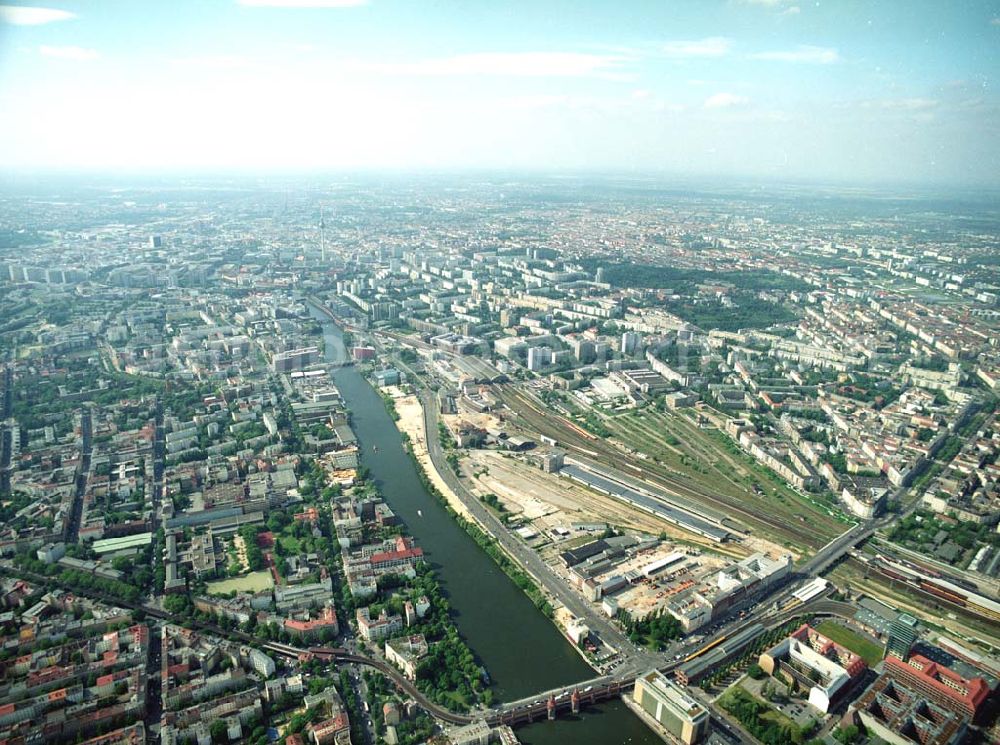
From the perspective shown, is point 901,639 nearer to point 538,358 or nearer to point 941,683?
point 941,683

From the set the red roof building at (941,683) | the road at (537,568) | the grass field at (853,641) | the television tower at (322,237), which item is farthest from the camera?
the television tower at (322,237)

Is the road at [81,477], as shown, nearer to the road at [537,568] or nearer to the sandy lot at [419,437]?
the sandy lot at [419,437]

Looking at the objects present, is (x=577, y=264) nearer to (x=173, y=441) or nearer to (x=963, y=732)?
(x=173, y=441)

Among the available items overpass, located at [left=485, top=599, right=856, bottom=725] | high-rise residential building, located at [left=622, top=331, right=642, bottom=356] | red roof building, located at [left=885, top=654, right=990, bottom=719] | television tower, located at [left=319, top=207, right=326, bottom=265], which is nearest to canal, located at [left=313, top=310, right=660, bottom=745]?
overpass, located at [left=485, top=599, right=856, bottom=725]

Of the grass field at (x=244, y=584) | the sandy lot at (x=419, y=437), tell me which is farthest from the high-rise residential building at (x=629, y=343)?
the grass field at (x=244, y=584)

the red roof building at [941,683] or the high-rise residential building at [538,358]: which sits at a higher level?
the high-rise residential building at [538,358]

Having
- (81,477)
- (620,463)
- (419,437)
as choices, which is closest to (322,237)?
(419,437)
